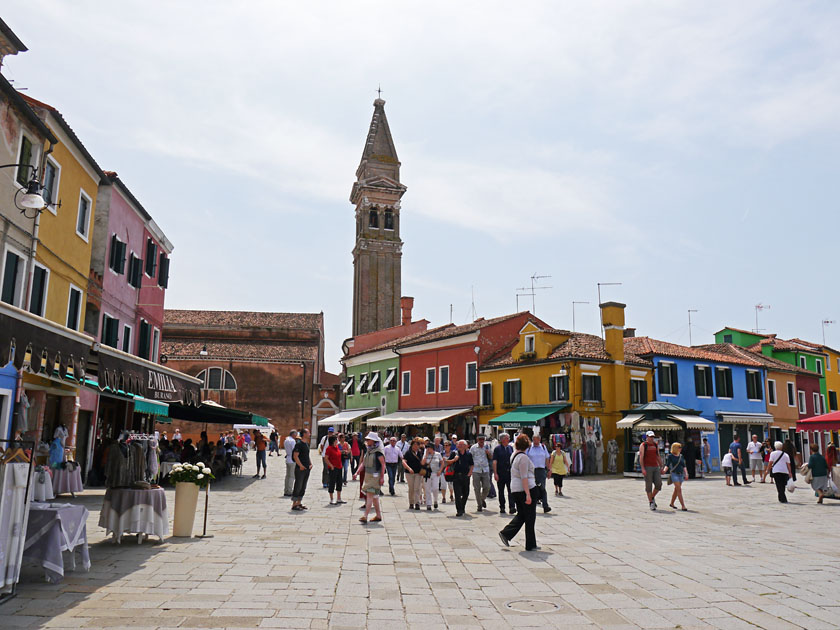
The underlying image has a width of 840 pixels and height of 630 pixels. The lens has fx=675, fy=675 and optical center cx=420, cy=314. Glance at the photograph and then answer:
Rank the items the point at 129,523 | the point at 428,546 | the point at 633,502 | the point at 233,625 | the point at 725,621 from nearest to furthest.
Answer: the point at 233,625, the point at 725,621, the point at 129,523, the point at 428,546, the point at 633,502

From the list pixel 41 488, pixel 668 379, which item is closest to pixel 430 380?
pixel 668 379

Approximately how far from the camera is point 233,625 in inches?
197

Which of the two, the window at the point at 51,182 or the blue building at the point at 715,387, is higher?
the window at the point at 51,182

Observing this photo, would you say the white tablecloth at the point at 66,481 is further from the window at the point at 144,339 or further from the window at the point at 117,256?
the window at the point at 144,339

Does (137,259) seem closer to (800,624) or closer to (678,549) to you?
(678,549)

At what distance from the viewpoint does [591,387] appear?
27.1m

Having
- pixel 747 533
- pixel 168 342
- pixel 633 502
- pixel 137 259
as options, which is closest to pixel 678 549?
pixel 747 533

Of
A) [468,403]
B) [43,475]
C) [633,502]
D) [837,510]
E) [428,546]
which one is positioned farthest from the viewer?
[468,403]

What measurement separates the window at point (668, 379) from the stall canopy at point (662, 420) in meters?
3.38

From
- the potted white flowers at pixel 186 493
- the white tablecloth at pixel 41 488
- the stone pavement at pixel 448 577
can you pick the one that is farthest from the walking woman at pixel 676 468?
the white tablecloth at pixel 41 488

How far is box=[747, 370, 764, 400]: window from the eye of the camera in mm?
31891

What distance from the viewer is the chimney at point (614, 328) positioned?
91.7 ft

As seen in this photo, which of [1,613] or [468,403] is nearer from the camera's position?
[1,613]

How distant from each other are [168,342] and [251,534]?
38.4 m
